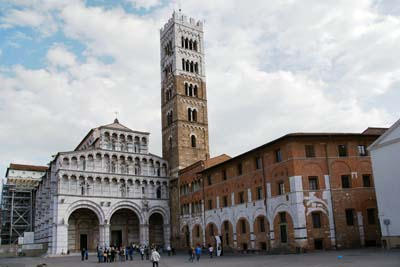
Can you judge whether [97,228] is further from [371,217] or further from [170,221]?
[371,217]

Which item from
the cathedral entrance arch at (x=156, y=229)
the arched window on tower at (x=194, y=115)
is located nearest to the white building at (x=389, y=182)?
the arched window on tower at (x=194, y=115)

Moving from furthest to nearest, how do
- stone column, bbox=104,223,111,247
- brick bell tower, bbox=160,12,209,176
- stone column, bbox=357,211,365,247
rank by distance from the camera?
brick bell tower, bbox=160,12,209,176 → stone column, bbox=104,223,111,247 → stone column, bbox=357,211,365,247

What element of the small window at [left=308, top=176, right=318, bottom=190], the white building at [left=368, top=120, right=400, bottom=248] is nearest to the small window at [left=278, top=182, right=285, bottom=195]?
the small window at [left=308, top=176, right=318, bottom=190]

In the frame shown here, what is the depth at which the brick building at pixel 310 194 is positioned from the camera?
31.4m

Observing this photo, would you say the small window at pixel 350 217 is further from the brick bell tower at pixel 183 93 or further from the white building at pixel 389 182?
the brick bell tower at pixel 183 93

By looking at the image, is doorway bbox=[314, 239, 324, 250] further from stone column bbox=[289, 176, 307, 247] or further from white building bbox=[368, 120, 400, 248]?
white building bbox=[368, 120, 400, 248]

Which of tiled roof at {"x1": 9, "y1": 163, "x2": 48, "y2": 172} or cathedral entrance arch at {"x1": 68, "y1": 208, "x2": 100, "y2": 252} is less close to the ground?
tiled roof at {"x1": 9, "y1": 163, "x2": 48, "y2": 172}

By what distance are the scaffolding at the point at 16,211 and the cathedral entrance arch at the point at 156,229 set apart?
24.6 meters

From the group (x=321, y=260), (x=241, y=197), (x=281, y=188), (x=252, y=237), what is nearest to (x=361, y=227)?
(x=281, y=188)

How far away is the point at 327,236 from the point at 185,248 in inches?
904

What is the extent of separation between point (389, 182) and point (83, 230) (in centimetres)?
3693

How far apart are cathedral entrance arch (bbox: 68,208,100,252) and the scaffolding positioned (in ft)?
69.3

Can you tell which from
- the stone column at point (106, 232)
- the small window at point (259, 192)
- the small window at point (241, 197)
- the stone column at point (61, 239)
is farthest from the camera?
the stone column at point (106, 232)

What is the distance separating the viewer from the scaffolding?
67125 millimetres
